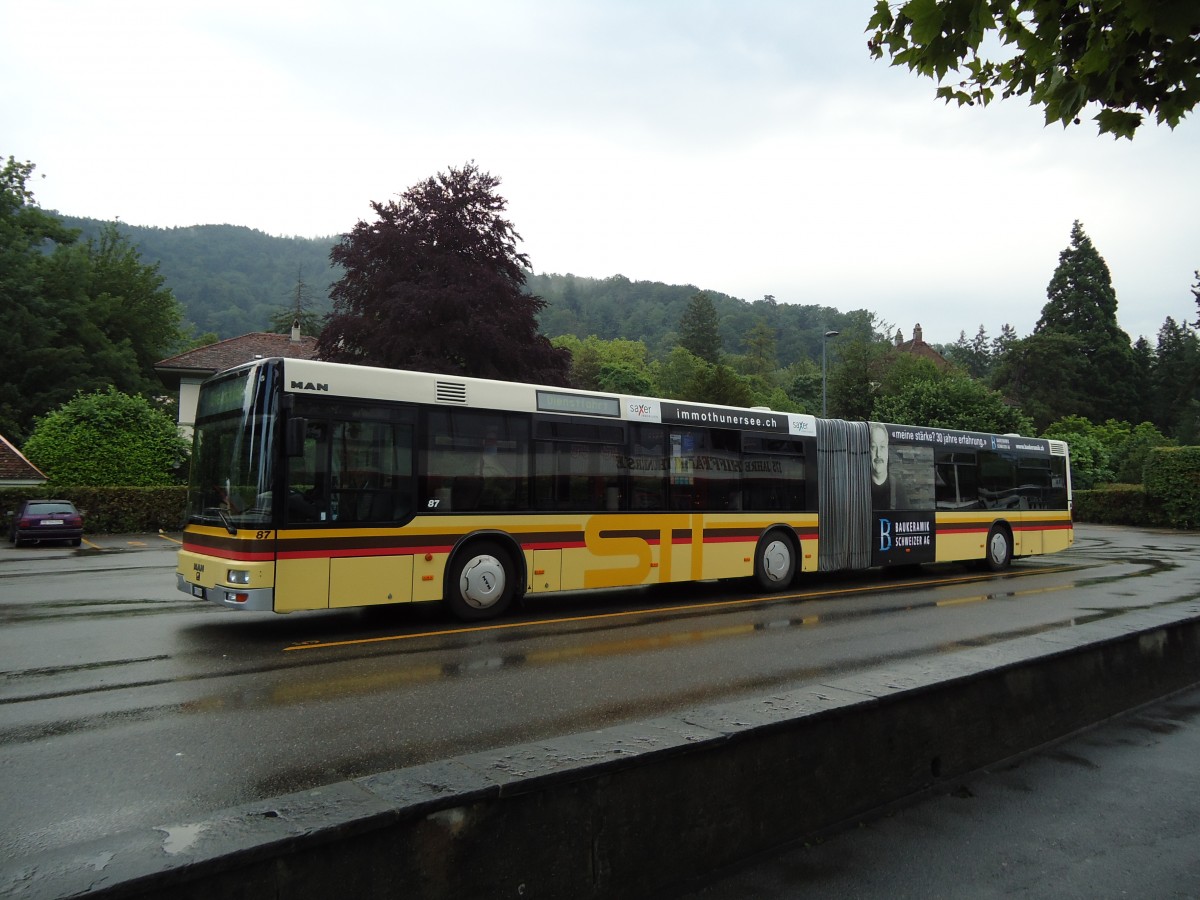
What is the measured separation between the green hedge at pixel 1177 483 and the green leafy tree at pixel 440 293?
27360mm

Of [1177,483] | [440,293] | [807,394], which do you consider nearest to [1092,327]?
[807,394]

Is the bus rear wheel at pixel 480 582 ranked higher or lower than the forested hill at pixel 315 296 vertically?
lower

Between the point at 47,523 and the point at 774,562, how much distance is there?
824 inches

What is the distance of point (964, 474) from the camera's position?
18031 mm

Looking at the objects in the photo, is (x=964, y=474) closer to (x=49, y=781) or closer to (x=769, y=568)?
(x=769, y=568)

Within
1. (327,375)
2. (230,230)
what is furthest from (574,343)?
(327,375)

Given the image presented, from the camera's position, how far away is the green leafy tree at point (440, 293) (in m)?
31.4

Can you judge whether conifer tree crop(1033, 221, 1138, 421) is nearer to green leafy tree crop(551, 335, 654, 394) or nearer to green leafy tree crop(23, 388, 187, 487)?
green leafy tree crop(551, 335, 654, 394)

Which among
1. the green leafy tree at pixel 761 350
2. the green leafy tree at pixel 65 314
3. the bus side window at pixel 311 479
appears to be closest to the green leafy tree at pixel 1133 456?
the bus side window at pixel 311 479

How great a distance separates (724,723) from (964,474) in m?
15.8

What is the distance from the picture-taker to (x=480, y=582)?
10688mm

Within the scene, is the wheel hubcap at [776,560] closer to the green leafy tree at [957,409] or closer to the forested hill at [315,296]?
the green leafy tree at [957,409]

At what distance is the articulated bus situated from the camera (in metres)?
9.31

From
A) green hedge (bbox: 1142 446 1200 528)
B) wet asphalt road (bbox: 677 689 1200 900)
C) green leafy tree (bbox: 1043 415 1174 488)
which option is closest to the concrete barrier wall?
wet asphalt road (bbox: 677 689 1200 900)
